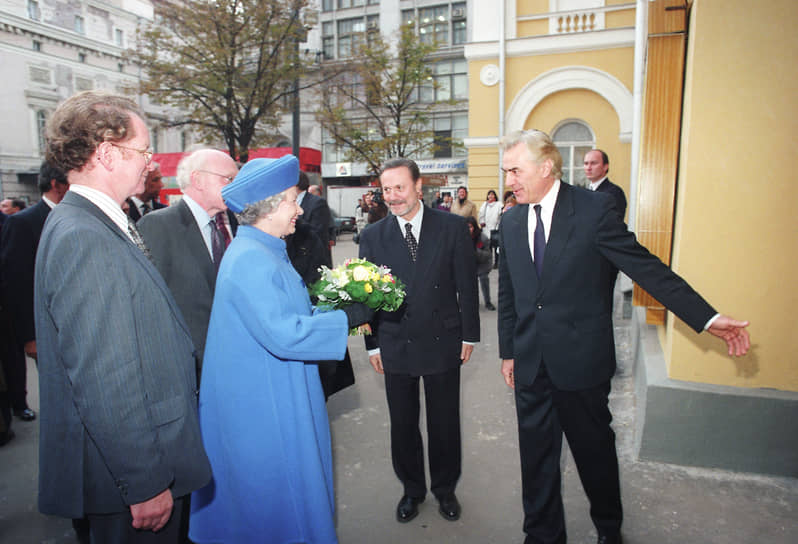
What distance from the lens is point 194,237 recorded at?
10.0 feet

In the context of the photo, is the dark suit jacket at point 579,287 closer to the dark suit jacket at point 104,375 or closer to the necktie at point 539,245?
the necktie at point 539,245

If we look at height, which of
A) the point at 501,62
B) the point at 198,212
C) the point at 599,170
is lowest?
the point at 198,212

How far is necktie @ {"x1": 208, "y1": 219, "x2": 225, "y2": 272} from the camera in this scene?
3174 millimetres

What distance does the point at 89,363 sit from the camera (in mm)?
1521

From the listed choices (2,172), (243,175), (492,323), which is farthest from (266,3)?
(2,172)

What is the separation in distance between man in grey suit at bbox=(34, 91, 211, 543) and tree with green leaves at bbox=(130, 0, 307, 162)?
15.3 meters

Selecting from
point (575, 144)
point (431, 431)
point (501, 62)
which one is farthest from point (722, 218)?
point (501, 62)

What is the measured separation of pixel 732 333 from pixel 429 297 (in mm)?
1604

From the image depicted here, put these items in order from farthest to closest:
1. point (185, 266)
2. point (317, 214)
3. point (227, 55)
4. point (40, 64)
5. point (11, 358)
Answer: point (40, 64) < point (227, 55) < point (317, 214) < point (11, 358) < point (185, 266)

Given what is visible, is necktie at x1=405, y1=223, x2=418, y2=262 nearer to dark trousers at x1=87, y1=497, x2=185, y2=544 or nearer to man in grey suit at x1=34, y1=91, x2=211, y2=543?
man in grey suit at x1=34, y1=91, x2=211, y2=543

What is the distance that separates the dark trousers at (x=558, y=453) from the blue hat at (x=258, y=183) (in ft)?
A: 5.45

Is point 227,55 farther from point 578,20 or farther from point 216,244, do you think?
point 216,244

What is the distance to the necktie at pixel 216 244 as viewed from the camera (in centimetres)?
317

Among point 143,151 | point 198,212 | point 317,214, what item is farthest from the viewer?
point 317,214
